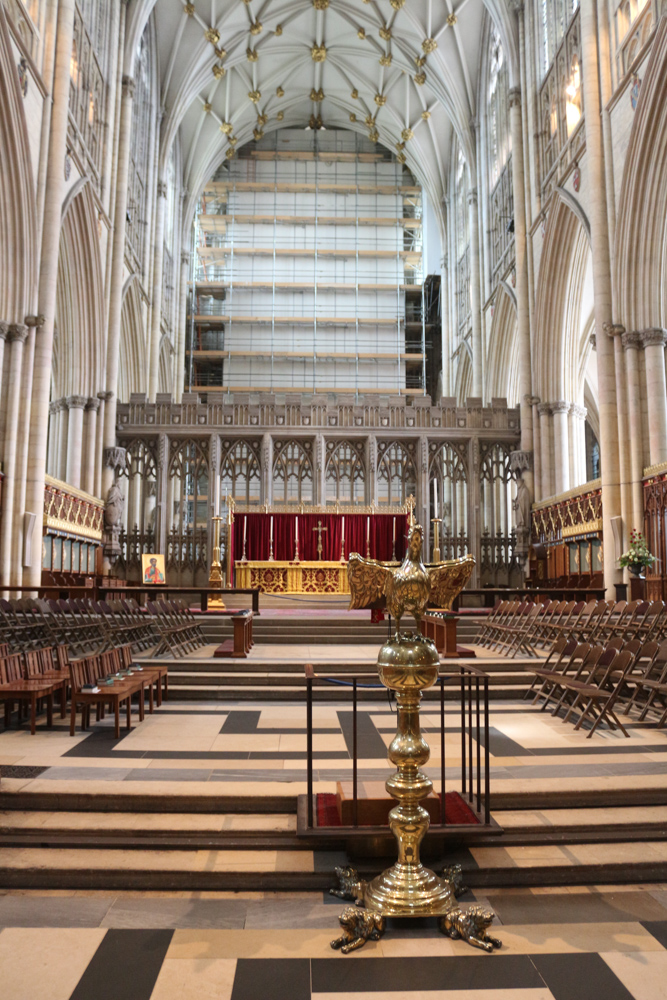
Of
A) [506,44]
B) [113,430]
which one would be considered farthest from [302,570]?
[506,44]

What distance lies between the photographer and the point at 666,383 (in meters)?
15.0

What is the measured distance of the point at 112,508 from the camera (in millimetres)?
20094

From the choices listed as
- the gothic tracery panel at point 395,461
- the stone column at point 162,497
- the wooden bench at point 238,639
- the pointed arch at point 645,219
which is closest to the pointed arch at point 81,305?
the stone column at point 162,497

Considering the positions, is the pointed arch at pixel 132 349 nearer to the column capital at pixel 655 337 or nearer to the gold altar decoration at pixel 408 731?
the column capital at pixel 655 337

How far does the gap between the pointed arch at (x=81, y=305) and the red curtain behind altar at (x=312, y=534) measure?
5653 millimetres

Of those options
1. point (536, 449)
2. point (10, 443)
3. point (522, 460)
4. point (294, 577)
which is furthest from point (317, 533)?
point (10, 443)

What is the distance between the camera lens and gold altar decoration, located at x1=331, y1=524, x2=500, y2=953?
3.51 meters

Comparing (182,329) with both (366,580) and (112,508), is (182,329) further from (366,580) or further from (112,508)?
(366,580)

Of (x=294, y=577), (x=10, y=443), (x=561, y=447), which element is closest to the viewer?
(x=10, y=443)

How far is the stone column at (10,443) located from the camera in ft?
45.0

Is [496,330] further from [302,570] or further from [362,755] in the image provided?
[362,755]

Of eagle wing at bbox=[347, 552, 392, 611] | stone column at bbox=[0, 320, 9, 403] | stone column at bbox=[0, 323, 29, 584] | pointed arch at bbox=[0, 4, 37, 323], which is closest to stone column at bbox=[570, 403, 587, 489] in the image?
stone column at bbox=[0, 323, 29, 584]

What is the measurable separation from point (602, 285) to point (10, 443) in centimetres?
1238

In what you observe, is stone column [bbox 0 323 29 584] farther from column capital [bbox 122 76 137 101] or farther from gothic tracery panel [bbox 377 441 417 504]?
column capital [bbox 122 76 137 101]
